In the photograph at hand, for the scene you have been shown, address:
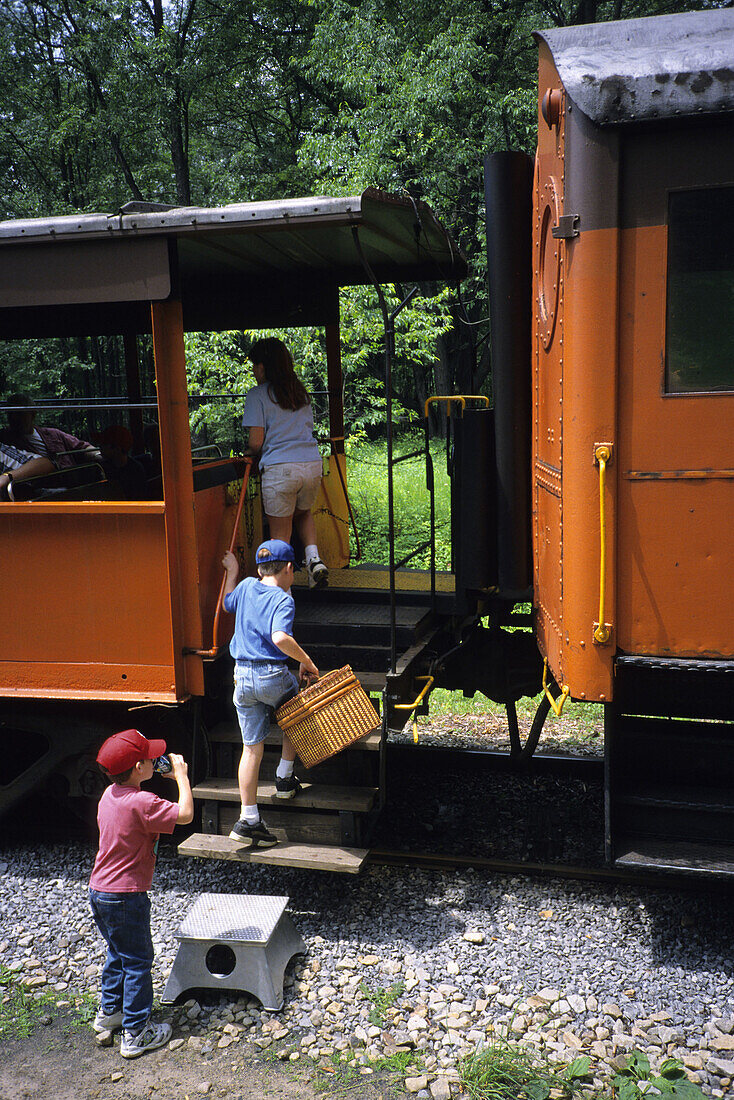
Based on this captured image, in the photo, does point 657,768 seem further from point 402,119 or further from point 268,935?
point 402,119

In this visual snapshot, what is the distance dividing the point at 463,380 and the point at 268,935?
350 cm

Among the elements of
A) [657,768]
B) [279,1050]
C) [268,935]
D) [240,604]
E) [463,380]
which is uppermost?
[463,380]

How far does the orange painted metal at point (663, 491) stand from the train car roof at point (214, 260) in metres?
1.31

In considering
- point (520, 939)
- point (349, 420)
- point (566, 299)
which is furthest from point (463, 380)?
point (349, 420)

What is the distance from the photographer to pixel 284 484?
5410mm

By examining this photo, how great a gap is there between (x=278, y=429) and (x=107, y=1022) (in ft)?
10.6

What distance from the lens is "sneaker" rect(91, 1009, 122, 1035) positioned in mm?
3764

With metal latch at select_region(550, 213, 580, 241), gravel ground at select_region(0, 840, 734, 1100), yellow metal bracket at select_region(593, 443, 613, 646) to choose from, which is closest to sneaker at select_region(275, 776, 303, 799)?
gravel ground at select_region(0, 840, 734, 1100)

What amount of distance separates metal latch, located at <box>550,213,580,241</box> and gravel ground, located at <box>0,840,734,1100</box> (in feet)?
10.4

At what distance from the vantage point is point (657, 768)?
4148mm

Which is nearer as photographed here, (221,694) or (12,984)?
(12,984)

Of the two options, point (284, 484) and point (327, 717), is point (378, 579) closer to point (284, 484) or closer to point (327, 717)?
point (284, 484)

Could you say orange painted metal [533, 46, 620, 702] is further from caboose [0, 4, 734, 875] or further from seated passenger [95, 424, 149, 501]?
seated passenger [95, 424, 149, 501]

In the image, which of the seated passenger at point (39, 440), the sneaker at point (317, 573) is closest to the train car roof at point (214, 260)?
the seated passenger at point (39, 440)
